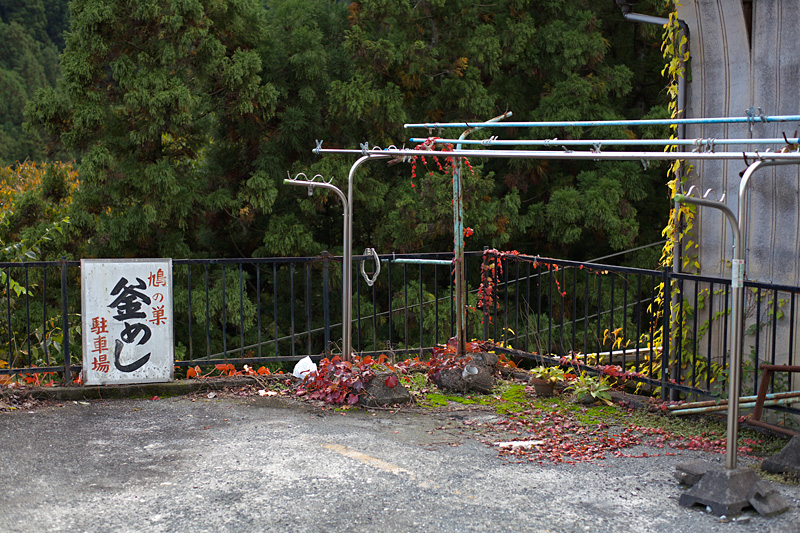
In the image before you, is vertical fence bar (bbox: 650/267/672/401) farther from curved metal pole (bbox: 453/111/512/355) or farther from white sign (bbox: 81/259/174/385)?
white sign (bbox: 81/259/174/385)

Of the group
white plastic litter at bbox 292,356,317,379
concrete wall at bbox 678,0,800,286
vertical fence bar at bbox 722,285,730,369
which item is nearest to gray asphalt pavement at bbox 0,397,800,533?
white plastic litter at bbox 292,356,317,379

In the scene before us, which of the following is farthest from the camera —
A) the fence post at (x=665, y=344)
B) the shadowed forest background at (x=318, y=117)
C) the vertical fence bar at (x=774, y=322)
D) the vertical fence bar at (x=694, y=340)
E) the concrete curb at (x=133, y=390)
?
the shadowed forest background at (x=318, y=117)

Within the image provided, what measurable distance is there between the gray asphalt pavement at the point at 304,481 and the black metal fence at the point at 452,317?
1056 mm

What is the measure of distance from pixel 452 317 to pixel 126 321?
2916 millimetres

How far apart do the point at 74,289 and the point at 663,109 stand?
11541mm

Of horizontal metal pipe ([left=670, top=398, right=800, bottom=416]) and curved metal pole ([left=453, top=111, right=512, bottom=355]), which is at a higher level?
curved metal pole ([left=453, top=111, right=512, bottom=355])

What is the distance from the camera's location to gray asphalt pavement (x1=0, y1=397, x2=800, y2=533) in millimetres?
3771

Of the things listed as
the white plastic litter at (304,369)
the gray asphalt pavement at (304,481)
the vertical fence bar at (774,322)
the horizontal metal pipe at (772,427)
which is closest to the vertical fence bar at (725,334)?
the vertical fence bar at (774,322)

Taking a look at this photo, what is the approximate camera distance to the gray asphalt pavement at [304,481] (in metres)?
3.77

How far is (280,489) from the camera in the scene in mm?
4211

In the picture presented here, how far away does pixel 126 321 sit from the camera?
20.5ft

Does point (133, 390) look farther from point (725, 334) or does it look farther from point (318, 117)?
point (318, 117)

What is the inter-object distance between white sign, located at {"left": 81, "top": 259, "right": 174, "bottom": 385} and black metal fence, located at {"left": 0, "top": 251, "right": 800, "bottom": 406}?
8.2 inches

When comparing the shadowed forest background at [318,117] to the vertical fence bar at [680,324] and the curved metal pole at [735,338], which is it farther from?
the curved metal pole at [735,338]
